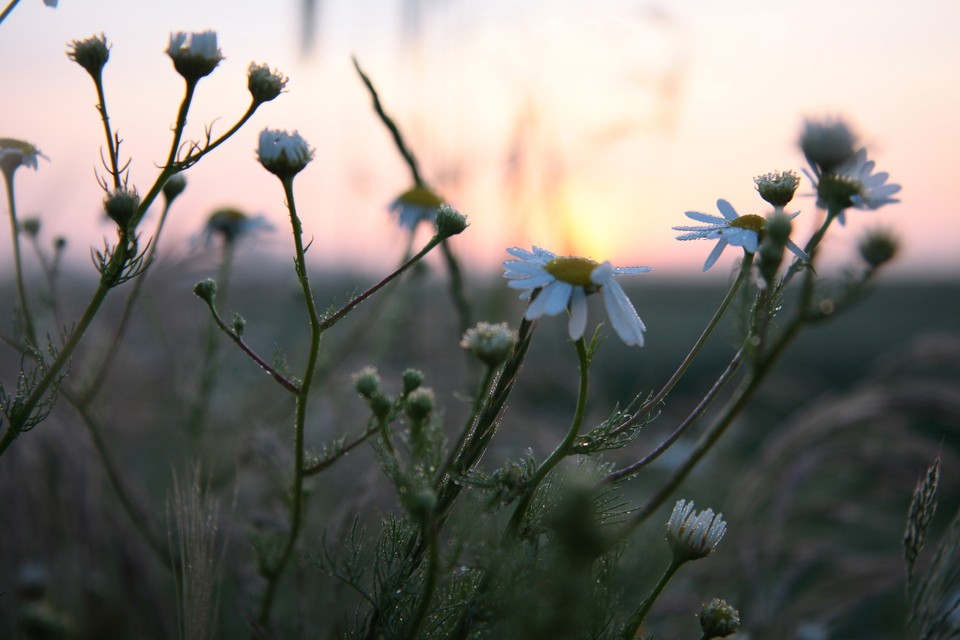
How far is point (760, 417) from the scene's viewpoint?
138 inches

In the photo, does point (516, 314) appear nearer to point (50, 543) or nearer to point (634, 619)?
point (50, 543)

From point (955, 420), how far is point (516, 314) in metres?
1.19

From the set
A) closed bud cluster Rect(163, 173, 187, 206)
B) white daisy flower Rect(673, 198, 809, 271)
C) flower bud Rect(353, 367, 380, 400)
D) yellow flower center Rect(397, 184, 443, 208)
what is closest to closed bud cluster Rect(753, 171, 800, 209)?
white daisy flower Rect(673, 198, 809, 271)

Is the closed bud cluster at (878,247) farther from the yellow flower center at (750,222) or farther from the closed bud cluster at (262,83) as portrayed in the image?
the closed bud cluster at (262,83)

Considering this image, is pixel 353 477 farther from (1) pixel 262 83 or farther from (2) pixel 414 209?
(1) pixel 262 83

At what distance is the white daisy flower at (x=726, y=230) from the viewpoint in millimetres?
880

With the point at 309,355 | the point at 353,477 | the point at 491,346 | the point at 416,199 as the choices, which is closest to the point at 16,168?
the point at 309,355

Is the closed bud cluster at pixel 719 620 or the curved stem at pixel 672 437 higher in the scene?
the curved stem at pixel 672 437

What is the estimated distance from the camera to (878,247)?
0.84 metres

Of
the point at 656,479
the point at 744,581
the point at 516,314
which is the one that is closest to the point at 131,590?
the point at 744,581

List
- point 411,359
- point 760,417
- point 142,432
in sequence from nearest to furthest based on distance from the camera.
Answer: point 142,432 < point 411,359 < point 760,417

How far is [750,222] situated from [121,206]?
0.67 m

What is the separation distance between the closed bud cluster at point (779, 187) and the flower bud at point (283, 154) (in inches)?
19.0

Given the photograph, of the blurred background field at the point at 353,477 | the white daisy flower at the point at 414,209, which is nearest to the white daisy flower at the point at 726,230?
the blurred background field at the point at 353,477
